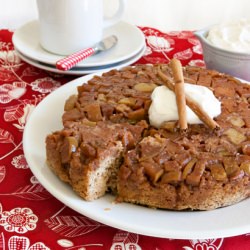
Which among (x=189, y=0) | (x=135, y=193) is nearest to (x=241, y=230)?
(x=135, y=193)

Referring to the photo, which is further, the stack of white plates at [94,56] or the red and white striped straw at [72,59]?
the stack of white plates at [94,56]

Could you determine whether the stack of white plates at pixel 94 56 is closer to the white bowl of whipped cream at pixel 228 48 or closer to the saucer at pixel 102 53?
the saucer at pixel 102 53

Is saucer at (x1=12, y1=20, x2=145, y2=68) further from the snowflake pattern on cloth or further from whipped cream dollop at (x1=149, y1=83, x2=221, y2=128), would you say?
the snowflake pattern on cloth

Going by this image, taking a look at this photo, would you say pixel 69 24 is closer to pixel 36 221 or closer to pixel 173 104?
pixel 173 104

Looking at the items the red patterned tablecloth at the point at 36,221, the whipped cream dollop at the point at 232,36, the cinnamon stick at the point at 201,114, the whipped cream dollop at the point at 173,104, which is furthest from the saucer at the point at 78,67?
the cinnamon stick at the point at 201,114

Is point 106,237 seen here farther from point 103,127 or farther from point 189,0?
point 189,0

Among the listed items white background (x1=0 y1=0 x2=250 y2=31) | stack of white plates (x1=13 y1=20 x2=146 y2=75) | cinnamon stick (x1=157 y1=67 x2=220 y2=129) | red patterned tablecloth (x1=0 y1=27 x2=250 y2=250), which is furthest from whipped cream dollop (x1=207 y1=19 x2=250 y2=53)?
white background (x1=0 y1=0 x2=250 y2=31)
